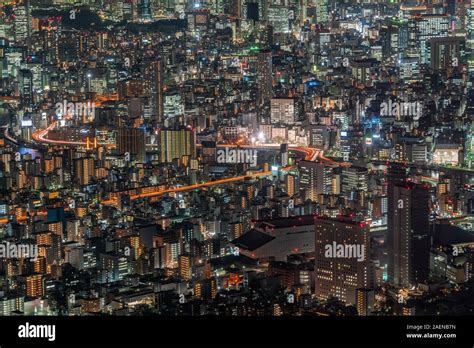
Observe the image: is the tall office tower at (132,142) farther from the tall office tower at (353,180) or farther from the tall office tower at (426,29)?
the tall office tower at (426,29)

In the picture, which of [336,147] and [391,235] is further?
[336,147]

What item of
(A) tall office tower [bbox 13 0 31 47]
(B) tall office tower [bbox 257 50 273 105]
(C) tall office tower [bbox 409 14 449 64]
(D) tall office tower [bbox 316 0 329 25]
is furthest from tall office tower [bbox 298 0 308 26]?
(A) tall office tower [bbox 13 0 31 47]

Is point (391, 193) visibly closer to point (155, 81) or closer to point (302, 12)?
point (302, 12)

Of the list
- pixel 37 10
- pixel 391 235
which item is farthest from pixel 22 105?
pixel 391 235

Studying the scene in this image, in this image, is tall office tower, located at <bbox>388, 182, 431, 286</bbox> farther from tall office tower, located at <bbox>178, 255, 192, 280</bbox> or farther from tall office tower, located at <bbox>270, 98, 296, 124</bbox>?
tall office tower, located at <bbox>270, 98, 296, 124</bbox>

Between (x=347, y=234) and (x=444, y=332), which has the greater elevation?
(x=444, y=332)

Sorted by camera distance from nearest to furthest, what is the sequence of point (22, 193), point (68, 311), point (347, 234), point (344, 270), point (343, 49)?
point (68, 311) → point (344, 270) → point (347, 234) → point (22, 193) → point (343, 49)

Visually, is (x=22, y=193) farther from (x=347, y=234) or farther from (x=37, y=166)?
(x=347, y=234)
